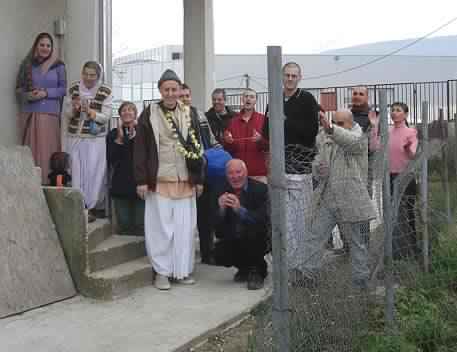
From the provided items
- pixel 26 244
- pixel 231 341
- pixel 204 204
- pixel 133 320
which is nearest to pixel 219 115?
pixel 204 204

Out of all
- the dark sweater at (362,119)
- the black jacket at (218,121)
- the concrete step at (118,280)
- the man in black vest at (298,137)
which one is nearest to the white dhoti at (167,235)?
the concrete step at (118,280)

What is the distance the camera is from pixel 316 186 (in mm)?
5844

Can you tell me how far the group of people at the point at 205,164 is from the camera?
562 centimetres

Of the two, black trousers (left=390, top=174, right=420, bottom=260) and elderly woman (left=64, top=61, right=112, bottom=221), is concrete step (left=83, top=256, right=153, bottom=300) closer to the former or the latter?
elderly woman (left=64, top=61, right=112, bottom=221)

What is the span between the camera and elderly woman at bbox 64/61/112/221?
6.69 m

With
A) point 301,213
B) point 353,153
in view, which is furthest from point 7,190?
point 353,153

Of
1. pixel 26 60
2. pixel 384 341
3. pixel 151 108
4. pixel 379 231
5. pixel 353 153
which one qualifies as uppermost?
pixel 26 60

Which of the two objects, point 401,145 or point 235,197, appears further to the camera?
point 401,145

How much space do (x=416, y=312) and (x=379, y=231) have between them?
0.65 m

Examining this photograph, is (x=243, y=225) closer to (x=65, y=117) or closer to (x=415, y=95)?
(x=65, y=117)

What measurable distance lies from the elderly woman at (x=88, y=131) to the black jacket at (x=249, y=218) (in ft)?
4.59

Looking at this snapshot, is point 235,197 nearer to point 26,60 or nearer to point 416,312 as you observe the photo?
point 416,312

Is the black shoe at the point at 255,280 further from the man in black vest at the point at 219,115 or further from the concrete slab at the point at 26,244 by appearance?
the man in black vest at the point at 219,115

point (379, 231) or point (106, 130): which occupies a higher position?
point (106, 130)
